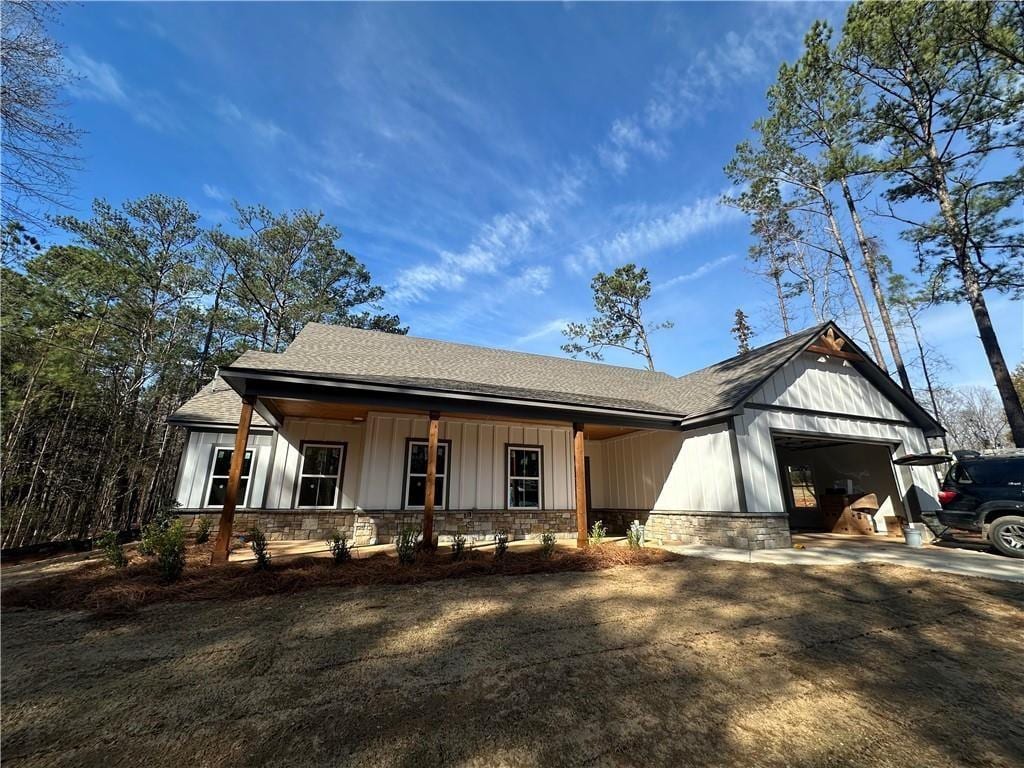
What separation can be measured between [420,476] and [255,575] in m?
4.46

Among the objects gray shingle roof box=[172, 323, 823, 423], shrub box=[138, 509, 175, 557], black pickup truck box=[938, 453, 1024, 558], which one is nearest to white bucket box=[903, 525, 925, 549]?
black pickup truck box=[938, 453, 1024, 558]

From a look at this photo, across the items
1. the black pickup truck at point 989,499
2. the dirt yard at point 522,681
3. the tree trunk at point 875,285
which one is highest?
the tree trunk at point 875,285

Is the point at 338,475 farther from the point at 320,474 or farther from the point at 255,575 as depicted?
the point at 255,575

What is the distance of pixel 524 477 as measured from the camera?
35.2 feet

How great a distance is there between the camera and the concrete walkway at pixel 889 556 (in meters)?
6.24

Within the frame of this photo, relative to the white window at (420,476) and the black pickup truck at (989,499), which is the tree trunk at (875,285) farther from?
the white window at (420,476)

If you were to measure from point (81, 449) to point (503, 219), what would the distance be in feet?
48.0

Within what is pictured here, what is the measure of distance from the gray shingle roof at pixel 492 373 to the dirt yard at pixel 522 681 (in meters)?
4.42

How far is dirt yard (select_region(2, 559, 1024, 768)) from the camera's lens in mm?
2275

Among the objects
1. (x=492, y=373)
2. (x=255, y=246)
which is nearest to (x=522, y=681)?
(x=492, y=373)

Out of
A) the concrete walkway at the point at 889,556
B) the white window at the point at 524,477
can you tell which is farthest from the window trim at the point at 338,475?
the concrete walkway at the point at 889,556

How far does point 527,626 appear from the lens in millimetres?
4109

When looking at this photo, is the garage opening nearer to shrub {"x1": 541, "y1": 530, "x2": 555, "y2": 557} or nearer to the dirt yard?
shrub {"x1": 541, "y1": 530, "x2": 555, "y2": 557}

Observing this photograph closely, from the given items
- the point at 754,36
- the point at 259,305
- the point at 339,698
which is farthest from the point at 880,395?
the point at 259,305
